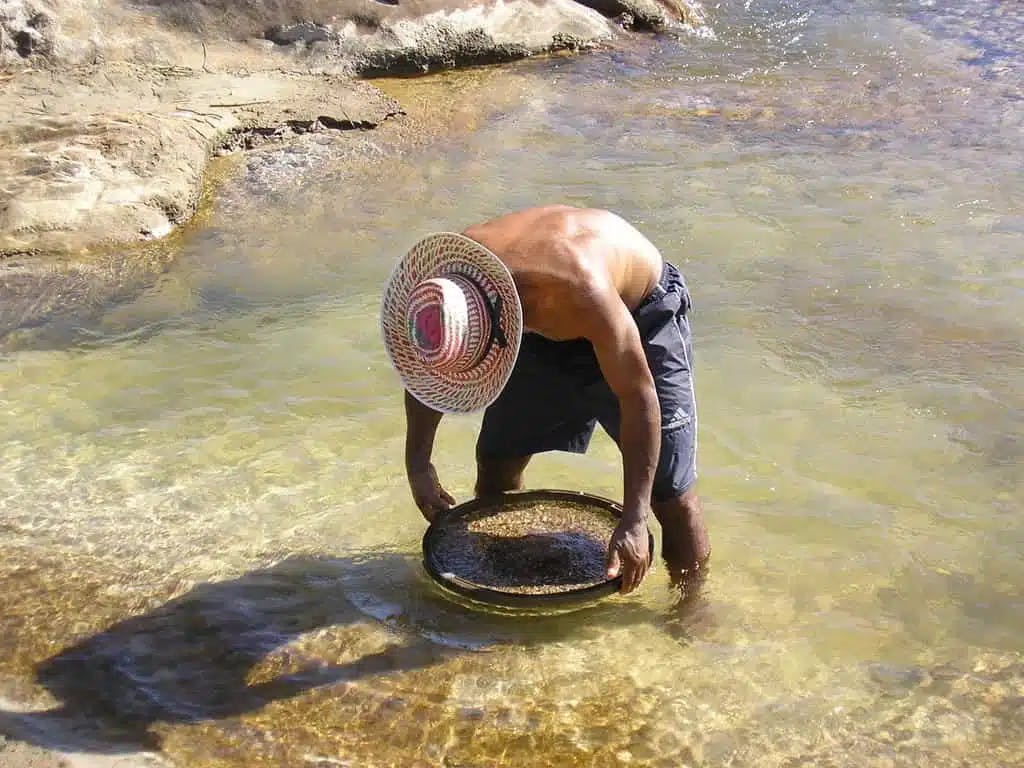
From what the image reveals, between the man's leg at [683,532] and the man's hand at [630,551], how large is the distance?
1.16ft

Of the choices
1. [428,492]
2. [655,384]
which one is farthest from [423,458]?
[655,384]

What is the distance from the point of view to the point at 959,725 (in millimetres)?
2922

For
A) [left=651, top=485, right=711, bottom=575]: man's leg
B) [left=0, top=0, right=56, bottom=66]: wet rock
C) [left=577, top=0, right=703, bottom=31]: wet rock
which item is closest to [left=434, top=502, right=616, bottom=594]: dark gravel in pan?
[left=651, top=485, right=711, bottom=575]: man's leg

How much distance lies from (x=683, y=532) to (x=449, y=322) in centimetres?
114

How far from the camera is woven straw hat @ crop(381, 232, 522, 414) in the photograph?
2.64 m

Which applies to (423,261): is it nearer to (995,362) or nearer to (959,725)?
(959,725)

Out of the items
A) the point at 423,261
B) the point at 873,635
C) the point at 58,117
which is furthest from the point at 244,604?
the point at 58,117

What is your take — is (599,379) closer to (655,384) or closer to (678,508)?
(655,384)

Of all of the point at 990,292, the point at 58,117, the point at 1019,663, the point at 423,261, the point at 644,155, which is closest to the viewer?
the point at 423,261

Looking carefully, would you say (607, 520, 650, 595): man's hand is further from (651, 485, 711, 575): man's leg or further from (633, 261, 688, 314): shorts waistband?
(633, 261, 688, 314): shorts waistband

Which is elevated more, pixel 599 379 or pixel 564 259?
pixel 564 259

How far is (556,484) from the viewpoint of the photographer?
13.4 feet

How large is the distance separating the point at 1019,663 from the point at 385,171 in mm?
4671

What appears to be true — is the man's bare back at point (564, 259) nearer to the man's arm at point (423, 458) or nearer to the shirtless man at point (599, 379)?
the shirtless man at point (599, 379)
